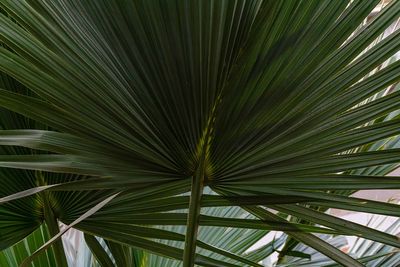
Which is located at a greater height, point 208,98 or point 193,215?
point 208,98

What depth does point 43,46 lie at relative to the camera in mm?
644

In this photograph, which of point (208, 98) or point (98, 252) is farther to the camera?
point (98, 252)

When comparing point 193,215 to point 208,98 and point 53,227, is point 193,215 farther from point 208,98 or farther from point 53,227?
point 53,227

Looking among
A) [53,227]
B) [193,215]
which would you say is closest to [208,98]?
[193,215]

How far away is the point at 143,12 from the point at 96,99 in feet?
0.43

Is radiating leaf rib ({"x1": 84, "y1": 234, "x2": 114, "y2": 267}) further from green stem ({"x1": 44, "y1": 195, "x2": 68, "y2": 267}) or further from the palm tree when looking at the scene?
the palm tree

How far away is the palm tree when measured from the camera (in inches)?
24.3

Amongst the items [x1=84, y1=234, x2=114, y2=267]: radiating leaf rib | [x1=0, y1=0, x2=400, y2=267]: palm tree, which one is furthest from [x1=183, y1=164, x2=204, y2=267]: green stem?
[x1=84, y1=234, x2=114, y2=267]: radiating leaf rib

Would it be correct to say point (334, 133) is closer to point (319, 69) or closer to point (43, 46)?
point (319, 69)

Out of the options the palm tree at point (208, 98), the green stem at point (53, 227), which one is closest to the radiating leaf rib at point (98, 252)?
the green stem at point (53, 227)

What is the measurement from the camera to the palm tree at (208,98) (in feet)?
2.02

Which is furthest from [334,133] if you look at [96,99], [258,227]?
[96,99]

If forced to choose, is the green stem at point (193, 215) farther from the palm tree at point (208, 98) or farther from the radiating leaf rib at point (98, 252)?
the radiating leaf rib at point (98, 252)

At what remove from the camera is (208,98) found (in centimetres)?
67
